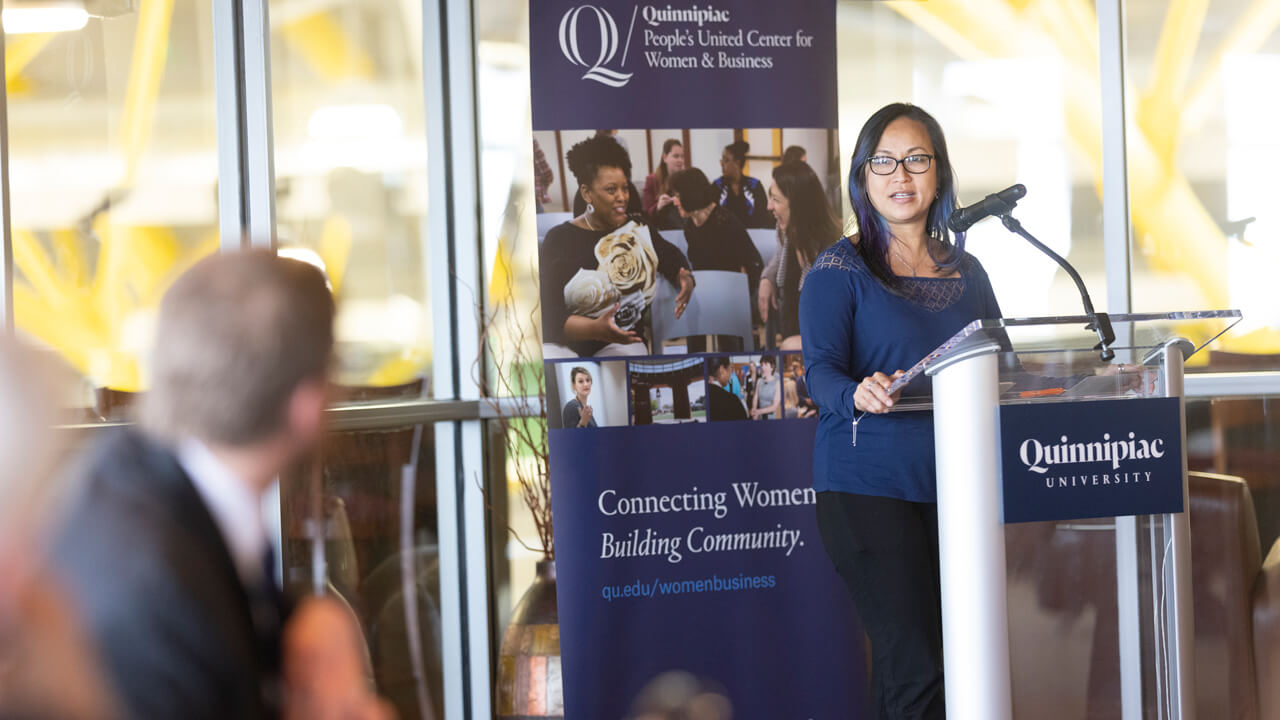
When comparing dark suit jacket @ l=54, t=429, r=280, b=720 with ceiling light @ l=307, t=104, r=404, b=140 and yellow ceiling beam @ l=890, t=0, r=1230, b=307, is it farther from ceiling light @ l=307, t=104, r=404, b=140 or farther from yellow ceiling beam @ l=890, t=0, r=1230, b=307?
yellow ceiling beam @ l=890, t=0, r=1230, b=307

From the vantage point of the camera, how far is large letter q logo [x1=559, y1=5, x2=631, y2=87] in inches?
125

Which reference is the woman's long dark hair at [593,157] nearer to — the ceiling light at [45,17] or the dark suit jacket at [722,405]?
the dark suit jacket at [722,405]

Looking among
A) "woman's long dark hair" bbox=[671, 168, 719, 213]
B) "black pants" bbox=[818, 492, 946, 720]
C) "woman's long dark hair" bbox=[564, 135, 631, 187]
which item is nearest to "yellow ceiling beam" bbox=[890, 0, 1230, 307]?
"woman's long dark hair" bbox=[671, 168, 719, 213]

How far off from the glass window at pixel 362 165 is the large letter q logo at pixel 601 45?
87 cm

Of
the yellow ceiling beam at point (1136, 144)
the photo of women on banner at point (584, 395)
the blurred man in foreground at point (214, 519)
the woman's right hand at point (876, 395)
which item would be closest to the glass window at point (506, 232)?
the photo of women on banner at point (584, 395)

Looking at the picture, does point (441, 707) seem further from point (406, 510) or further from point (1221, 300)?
→ point (1221, 300)

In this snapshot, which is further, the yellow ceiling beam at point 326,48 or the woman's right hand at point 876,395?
the yellow ceiling beam at point 326,48

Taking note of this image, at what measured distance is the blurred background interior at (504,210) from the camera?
144 inches

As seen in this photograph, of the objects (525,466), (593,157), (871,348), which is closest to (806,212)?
(593,157)

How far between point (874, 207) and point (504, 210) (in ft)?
6.04

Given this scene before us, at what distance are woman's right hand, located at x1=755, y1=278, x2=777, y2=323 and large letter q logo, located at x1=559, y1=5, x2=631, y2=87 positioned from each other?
0.76 metres

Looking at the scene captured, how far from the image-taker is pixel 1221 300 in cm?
379

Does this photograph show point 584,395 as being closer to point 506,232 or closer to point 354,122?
point 506,232

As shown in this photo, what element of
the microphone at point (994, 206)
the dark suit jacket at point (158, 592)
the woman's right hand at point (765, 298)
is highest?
the microphone at point (994, 206)
